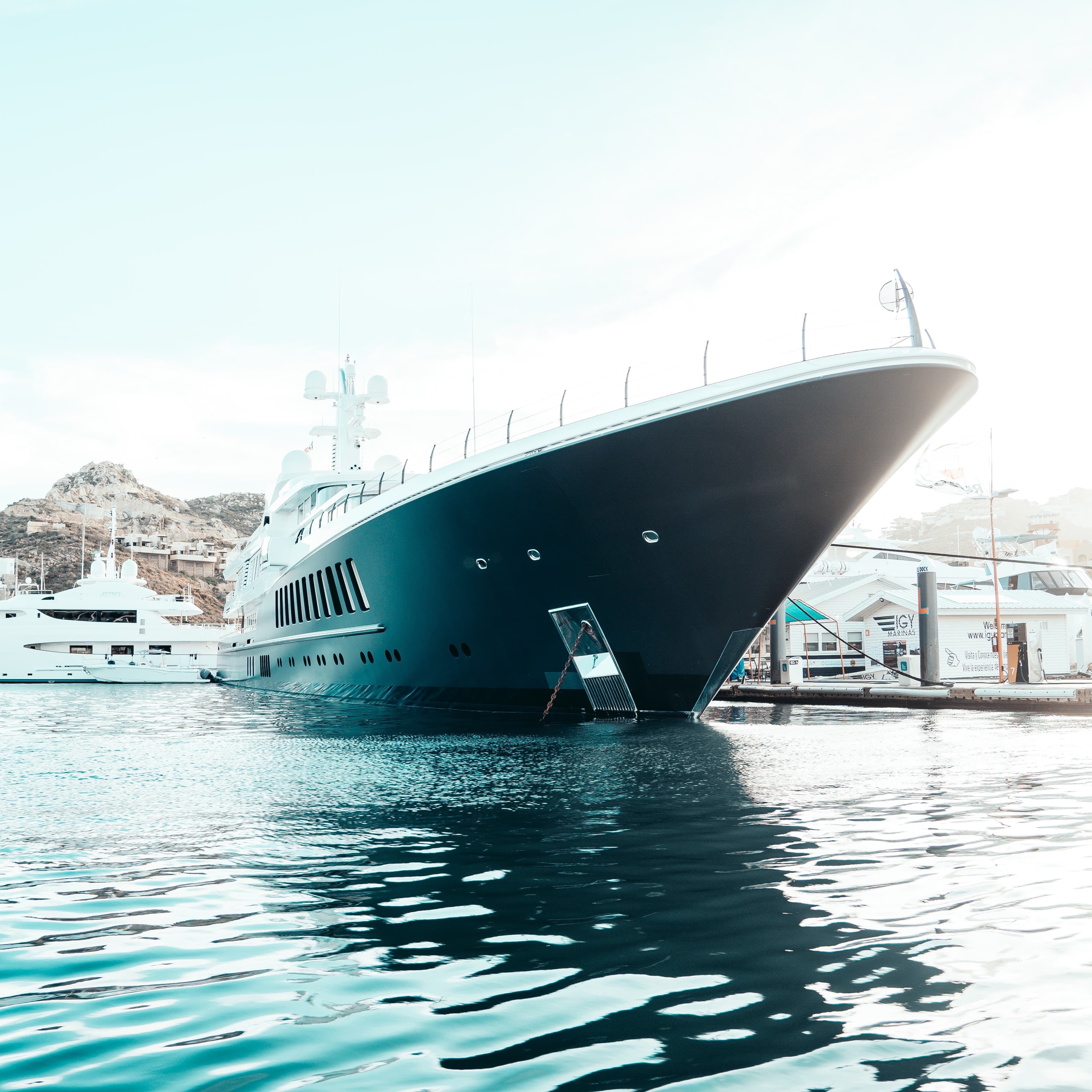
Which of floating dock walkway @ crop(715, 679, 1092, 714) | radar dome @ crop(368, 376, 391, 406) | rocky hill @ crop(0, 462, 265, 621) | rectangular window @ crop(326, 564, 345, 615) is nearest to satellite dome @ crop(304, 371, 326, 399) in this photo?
radar dome @ crop(368, 376, 391, 406)

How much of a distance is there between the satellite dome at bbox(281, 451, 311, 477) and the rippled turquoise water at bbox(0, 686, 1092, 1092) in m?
23.4

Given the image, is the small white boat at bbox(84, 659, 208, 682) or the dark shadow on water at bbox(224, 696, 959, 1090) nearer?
the dark shadow on water at bbox(224, 696, 959, 1090)

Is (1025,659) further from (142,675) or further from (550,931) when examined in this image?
(142,675)

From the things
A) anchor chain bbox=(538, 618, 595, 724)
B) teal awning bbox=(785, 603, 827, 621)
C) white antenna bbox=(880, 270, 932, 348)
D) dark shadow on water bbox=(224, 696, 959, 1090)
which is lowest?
dark shadow on water bbox=(224, 696, 959, 1090)

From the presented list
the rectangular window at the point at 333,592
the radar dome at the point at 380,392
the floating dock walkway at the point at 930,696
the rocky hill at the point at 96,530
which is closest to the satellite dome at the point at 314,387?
the radar dome at the point at 380,392

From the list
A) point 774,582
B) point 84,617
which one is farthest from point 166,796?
point 84,617

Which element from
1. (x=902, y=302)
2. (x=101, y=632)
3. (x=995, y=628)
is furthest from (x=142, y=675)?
(x=902, y=302)

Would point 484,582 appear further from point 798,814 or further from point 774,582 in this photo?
point 798,814

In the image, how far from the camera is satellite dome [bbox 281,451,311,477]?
32.8m

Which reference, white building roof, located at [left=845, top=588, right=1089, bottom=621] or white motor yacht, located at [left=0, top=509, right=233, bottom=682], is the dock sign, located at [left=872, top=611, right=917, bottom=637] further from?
white motor yacht, located at [left=0, top=509, right=233, bottom=682]

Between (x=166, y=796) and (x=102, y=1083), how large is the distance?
21.1 feet

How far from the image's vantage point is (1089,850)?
6.21 meters

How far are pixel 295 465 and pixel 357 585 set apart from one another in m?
14.0

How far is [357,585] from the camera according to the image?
20516mm
